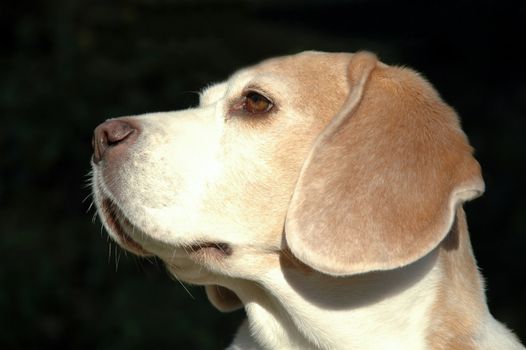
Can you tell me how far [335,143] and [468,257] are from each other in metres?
0.70

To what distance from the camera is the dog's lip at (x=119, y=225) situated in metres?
3.22

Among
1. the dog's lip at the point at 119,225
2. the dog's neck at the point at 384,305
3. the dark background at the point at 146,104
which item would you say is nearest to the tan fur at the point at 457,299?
the dog's neck at the point at 384,305

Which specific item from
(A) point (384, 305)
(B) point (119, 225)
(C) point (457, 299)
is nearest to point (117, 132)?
(B) point (119, 225)

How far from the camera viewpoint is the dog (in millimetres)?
3053

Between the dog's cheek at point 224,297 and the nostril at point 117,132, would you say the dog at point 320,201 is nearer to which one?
the nostril at point 117,132

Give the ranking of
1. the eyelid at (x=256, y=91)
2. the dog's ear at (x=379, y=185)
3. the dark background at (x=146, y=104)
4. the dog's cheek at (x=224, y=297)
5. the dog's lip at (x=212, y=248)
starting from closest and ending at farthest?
1. the dog's ear at (x=379, y=185)
2. the dog's lip at (x=212, y=248)
3. the eyelid at (x=256, y=91)
4. the dog's cheek at (x=224, y=297)
5. the dark background at (x=146, y=104)

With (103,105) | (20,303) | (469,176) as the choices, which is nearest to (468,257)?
(469,176)

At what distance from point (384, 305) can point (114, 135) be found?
109 cm

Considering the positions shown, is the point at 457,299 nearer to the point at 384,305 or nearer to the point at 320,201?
the point at 384,305

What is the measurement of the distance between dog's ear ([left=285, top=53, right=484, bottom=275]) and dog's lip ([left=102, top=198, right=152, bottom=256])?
1.87 ft

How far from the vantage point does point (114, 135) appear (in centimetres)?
320

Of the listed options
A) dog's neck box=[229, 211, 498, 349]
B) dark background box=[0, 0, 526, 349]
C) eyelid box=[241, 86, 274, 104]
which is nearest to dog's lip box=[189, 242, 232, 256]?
dog's neck box=[229, 211, 498, 349]

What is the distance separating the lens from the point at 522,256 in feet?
21.7

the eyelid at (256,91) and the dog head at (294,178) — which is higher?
the eyelid at (256,91)
